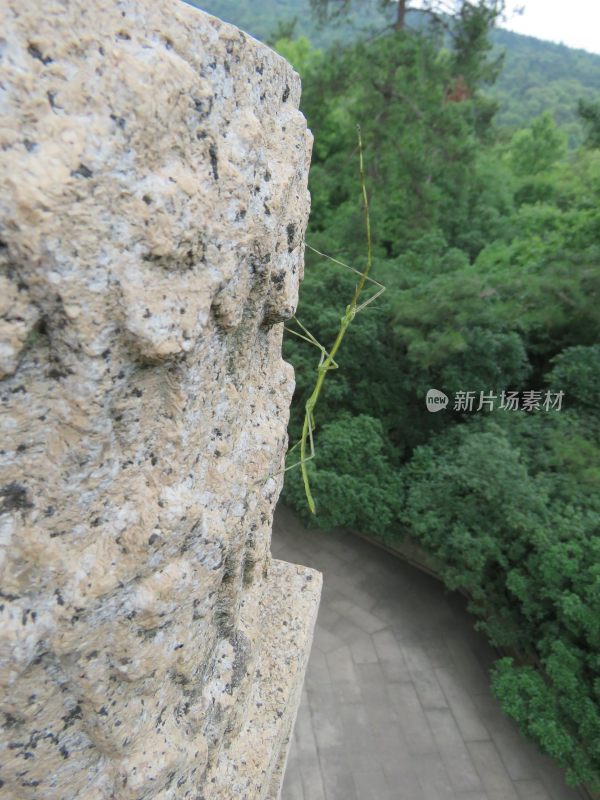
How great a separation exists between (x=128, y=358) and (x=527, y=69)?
3153 cm

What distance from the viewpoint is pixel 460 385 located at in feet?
12.8

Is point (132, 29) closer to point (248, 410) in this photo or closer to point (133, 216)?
point (133, 216)

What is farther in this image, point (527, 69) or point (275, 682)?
point (527, 69)

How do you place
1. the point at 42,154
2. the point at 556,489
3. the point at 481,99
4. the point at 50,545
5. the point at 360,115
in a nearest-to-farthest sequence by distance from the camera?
the point at 42,154 < the point at 50,545 < the point at 556,489 < the point at 360,115 < the point at 481,99

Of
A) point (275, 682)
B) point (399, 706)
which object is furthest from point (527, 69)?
point (275, 682)

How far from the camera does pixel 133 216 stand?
56 centimetres

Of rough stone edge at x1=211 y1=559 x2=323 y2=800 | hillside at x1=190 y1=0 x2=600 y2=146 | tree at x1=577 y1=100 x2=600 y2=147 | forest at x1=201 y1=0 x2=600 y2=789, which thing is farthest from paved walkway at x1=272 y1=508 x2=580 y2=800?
hillside at x1=190 y1=0 x2=600 y2=146

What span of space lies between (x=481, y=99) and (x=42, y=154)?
1049 centimetres

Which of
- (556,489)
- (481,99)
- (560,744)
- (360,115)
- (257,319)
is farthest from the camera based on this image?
(481,99)

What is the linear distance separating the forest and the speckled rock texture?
5.52 ft

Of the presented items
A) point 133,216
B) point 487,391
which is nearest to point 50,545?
point 133,216

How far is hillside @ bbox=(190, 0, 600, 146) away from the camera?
15711 millimetres

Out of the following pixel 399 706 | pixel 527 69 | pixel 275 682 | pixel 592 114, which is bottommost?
pixel 399 706

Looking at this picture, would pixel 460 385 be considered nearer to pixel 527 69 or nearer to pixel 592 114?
pixel 592 114
